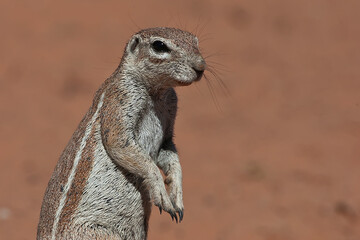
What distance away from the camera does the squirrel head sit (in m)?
5.07

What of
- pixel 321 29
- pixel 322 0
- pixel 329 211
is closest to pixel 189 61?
pixel 329 211

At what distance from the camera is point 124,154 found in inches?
200

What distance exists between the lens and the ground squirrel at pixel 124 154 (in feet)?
16.8

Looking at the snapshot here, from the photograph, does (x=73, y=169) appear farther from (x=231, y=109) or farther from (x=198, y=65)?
(x=231, y=109)

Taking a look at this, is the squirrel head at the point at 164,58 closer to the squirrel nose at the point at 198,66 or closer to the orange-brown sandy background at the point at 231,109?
the squirrel nose at the point at 198,66

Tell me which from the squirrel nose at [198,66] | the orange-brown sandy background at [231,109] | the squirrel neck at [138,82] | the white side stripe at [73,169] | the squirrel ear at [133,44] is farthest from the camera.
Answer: the orange-brown sandy background at [231,109]

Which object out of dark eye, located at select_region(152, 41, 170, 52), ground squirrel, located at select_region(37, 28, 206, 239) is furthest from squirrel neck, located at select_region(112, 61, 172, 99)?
dark eye, located at select_region(152, 41, 170, 52)

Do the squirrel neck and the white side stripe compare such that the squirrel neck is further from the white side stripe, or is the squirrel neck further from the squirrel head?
the white side stripe

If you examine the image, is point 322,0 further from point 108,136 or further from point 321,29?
point 108,136

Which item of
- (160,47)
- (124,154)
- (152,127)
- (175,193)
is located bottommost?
(175,193)

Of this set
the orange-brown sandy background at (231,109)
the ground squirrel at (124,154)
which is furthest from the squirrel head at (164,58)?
the orange-brown sandy background at (231,109)

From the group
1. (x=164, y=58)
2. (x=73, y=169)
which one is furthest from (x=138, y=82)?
(x=73, y=169)

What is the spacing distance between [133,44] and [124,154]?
1.01m

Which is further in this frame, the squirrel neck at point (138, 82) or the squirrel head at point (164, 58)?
the squirrel neck at point (138, 82)
